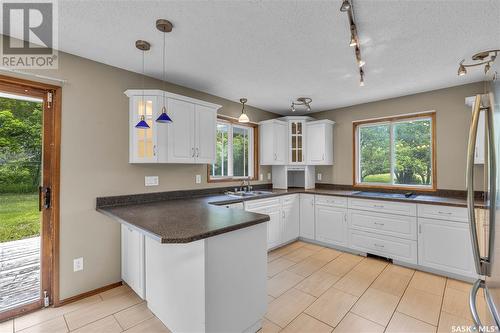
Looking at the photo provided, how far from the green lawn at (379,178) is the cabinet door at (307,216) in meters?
1.05

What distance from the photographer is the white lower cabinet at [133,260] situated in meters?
2.13

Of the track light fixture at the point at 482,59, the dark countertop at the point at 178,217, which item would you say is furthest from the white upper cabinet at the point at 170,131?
the track light fixture at the point at 482,59

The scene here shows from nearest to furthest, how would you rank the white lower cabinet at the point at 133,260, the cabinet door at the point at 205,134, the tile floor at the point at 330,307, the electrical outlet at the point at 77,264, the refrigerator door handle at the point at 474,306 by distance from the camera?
1. the refrigerator door handle at the point at 474,306
2. the tile floor at the point at 330,307
3. the white lower cabinet at the point at 133,260
4. the electrical outlet at the point at 77,264
5. the cabinet door at the point at 205,134

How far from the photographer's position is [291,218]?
12.8ft

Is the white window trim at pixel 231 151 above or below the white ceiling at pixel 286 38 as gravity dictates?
below

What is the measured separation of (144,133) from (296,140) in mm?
2740

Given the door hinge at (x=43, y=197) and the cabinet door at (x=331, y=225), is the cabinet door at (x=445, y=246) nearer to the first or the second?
the cabinet door at (x=331, y=225)

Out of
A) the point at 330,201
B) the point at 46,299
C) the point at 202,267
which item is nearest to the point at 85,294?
the point at 46,299

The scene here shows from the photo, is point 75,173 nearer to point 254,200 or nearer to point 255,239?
point 255,239

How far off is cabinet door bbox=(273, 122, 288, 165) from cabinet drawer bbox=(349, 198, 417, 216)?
136 centimetres

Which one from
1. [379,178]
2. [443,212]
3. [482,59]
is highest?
[482,59]

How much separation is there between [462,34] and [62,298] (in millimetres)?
4197

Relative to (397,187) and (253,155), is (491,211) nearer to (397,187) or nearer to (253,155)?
(397,187)

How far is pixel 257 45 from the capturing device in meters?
2.12
